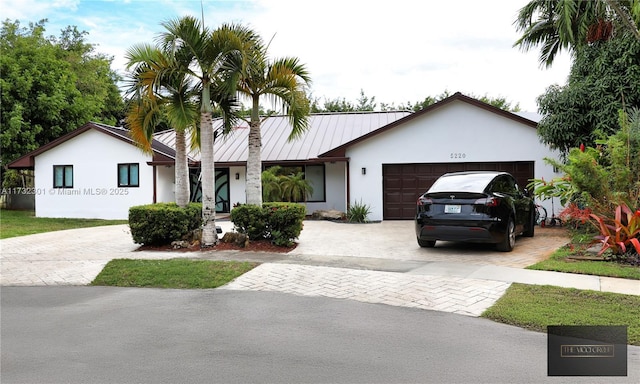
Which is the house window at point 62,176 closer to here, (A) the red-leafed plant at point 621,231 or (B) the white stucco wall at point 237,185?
(B) the white stucco wall at point 237,185

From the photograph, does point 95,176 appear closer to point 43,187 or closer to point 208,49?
point 43,187

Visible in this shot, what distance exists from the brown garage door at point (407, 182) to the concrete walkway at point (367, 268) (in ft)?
15.2

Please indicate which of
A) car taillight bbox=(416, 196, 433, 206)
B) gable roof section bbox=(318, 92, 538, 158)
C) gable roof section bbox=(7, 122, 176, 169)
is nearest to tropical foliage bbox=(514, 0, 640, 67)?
gable roof section bbox=(318, 92, 538, 158)

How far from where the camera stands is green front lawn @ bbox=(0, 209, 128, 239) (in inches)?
662

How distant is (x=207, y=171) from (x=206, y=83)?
6.77ft

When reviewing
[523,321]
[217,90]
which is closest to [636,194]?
[523,321]

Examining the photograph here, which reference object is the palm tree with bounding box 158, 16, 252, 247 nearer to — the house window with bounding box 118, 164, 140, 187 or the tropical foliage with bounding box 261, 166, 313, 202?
the tropical foliage with bounding box 261, 166, 313, 202

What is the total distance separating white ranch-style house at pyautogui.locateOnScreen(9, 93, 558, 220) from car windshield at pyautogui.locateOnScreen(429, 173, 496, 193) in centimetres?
722

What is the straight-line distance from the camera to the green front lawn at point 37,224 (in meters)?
16.8

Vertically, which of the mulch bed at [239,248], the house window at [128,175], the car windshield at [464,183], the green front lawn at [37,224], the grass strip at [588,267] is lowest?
the grass strip at [588,267]

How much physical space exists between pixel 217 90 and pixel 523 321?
8673 mm

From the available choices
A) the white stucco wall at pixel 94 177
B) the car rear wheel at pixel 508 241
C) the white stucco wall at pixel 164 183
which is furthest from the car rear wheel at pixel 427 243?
the white stucco wall at pixel 94 177

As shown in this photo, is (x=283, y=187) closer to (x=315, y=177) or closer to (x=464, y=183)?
(x=315, y=177)

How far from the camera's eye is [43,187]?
76.1 feet
